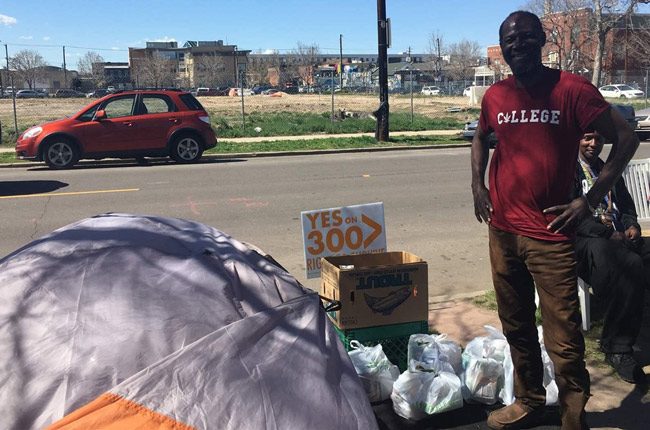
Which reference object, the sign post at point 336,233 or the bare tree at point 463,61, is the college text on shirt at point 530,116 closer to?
the sign post at point 336,233

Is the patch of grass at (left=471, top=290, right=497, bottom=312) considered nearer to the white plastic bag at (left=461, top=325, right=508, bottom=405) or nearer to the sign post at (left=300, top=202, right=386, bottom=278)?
the sign post at (left=300, top=202, right=386, bottom=278)

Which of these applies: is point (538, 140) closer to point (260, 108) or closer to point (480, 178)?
point (480, 178)

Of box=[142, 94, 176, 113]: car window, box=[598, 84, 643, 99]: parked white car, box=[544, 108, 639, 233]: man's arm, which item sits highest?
box=[598, 84, 643, 99]: parked white car

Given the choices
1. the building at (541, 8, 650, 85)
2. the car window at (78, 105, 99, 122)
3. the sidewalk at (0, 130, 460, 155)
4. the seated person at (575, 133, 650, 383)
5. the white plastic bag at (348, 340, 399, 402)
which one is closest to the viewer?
the white plastic bag at (348, 340, 399, 402)

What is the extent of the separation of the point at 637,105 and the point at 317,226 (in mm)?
35290

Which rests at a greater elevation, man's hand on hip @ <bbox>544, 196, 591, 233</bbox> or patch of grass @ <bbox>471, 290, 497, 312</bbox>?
man's hand on hip @ <bbox>544, 196, 591, 233</bbox>

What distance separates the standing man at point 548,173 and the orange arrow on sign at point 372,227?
1.39m

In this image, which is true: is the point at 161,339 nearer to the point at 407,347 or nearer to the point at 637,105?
the point at 407,347

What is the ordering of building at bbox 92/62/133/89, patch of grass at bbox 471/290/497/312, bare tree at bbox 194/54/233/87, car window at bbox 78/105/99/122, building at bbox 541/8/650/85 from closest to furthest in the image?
patch of grass at bbox 471/290/497/312
car window at bbox 78/105/99/122
building at bbox 541/8/650/85
bare tree at bbox 194/54/233/87
building at bbox 92/62/133/89

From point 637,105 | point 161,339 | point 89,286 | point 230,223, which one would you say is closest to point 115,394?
point 161,339

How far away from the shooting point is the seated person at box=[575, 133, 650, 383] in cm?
374

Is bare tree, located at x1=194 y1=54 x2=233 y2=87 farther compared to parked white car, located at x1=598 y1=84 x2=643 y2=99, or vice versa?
bare tree, located at x1=194 y1=54 x2=233 y2=87

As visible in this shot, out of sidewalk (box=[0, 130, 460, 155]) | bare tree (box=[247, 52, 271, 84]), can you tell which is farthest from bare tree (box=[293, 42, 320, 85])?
sidewalk (box=[0, 130, 460, 155])

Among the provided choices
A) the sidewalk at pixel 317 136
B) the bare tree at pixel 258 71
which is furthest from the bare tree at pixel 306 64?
the sidewalk at pixel 317 136
